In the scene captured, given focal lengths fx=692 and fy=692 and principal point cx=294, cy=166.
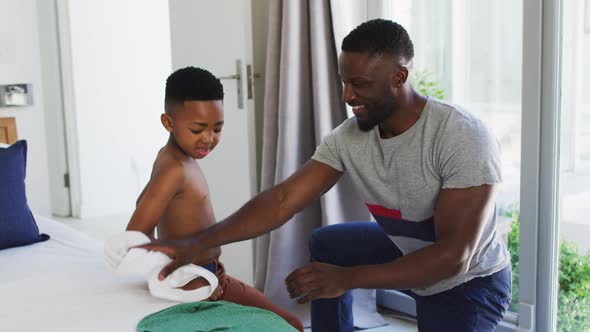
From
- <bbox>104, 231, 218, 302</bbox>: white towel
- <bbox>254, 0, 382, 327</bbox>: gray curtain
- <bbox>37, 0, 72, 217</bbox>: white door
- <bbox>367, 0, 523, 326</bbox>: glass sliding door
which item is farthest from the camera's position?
<bbox>37, 0, 72, 217</bbox>: white door

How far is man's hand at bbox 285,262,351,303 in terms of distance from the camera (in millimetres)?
1497

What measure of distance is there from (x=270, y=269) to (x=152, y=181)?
46.2 inches

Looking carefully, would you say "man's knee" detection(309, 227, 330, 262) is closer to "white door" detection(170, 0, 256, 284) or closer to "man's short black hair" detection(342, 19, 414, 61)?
"man's short black hair" detection(342, 19, 414, 61)

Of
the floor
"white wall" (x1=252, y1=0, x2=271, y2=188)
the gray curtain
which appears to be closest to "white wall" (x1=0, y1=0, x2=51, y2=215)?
the floor

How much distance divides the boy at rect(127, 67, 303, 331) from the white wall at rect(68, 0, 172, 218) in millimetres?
3206

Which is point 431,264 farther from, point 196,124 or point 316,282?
point 196,124

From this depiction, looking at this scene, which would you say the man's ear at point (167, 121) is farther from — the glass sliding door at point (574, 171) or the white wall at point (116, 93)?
the white wall at point (116, 93)

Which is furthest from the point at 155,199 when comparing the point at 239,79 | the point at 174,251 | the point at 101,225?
the point at 101,225

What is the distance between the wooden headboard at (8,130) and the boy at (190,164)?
2.42m

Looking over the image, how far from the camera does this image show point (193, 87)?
5.63ft

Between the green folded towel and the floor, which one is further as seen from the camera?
the floor

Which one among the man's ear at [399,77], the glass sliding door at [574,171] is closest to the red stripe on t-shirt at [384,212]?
the man's ear at [399,77]

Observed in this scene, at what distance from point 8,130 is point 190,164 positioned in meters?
2.49

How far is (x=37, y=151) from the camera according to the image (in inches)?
165
